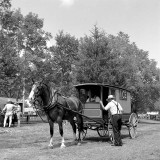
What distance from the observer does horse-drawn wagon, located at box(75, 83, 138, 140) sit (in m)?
13.4

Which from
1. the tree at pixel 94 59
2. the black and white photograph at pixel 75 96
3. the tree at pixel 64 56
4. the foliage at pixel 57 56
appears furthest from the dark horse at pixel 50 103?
the tree at pixel 64 56

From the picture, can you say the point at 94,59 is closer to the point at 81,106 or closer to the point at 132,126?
the point at 132,126

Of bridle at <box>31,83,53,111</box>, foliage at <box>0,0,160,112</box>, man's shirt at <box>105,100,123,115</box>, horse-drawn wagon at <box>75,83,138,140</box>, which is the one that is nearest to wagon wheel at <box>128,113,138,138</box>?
horse-drawn wagon at <box>75,83,138,140</box>

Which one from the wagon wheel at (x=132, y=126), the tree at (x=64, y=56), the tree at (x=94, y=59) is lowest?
the wagon wheel at (x=132, y=126)

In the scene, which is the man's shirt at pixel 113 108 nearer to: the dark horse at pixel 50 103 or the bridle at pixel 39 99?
the dark horse at pixel 50 103

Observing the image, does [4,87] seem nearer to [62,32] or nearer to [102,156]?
[102,156]

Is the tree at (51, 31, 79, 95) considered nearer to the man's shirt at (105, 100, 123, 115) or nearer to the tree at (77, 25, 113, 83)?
the tree at (77, 25, 113, 83)

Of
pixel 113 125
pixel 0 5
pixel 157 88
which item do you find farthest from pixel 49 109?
pixel 157 88

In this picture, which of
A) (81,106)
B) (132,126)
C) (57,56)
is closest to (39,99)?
(81,106)

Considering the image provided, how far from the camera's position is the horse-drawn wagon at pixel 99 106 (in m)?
13.4

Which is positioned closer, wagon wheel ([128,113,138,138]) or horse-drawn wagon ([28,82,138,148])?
horse-drawn wagon ([28,82,138,148])

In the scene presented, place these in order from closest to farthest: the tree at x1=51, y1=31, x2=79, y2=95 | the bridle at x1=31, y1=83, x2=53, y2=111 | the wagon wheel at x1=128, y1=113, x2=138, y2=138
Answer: the bridle at x1=31, y1=83, x2=53, y2=111 < the wagon wheel at x1=128, y1=113, x2=138, y2=138 < the tree at x1=51, y1=31, x2=79, y2=95

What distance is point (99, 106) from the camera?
13562 millimetres

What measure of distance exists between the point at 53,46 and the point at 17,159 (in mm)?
44975
